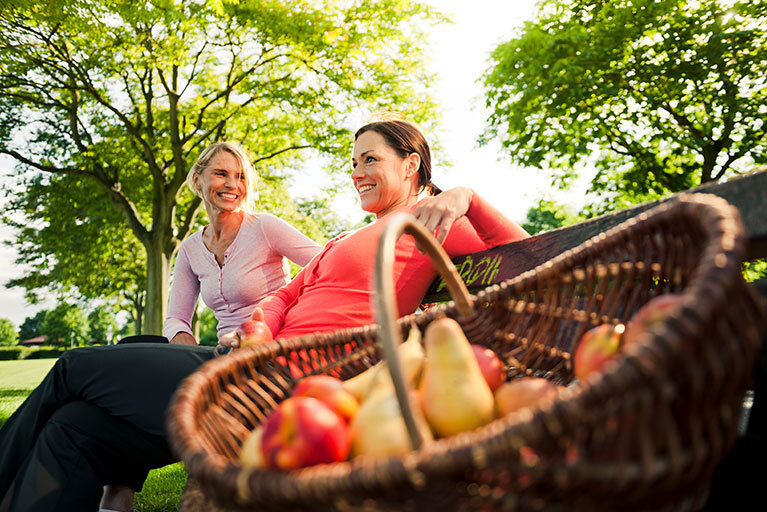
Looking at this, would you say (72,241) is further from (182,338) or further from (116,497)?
(116,497)

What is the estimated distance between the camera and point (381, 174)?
8.53ft

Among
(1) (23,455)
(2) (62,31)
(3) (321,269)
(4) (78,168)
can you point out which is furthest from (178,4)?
(1) (23,455)

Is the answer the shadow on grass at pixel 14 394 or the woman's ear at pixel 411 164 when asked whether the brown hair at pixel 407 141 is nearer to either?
the woman's ear at pixel 411 164

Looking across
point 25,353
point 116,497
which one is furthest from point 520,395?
point 25,353

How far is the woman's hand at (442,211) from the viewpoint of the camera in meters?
1.76

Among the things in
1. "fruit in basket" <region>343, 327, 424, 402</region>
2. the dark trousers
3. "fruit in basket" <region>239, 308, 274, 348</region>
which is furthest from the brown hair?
"fruit in basket" <region>343, 327, 424, 402</region>

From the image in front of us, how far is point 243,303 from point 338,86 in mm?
8738

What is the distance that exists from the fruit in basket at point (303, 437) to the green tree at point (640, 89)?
9.52m

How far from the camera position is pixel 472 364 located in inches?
36.0

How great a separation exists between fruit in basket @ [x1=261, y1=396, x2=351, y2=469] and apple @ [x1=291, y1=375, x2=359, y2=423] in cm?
9

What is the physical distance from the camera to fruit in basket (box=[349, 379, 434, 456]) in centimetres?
75

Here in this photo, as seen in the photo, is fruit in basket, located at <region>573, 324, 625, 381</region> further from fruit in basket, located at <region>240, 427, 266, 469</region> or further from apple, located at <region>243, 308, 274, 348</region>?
apple, located at <region>243, 308, 274, 348</region>

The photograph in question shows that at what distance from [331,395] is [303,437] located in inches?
7.1

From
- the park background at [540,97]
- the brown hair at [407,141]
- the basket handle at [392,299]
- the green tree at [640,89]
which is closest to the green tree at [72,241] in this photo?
the park background at [540,97]
